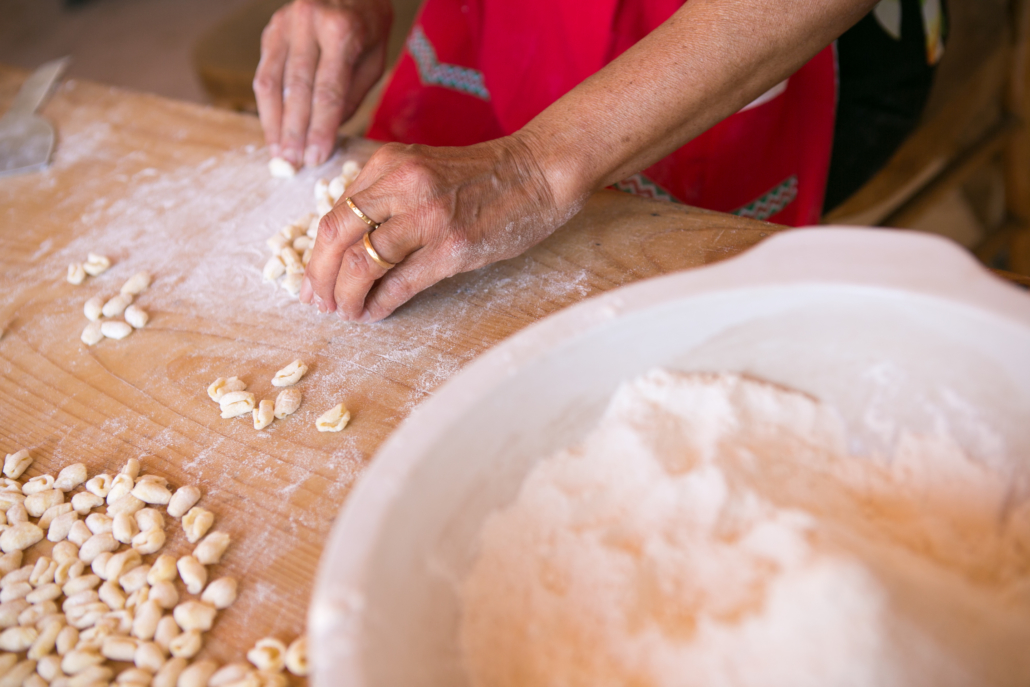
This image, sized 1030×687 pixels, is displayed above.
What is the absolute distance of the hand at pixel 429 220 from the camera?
0.64 meters

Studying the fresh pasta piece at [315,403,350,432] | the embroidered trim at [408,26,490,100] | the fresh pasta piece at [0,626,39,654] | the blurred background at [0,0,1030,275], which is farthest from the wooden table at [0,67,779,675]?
the blurred background at [0,0,1030,275]

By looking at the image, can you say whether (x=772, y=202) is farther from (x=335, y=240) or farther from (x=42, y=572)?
(x=42, y=572)

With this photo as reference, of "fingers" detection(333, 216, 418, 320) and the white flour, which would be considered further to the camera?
"fingers" detection(333, 216, 418, 320)

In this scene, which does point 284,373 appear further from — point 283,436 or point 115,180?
point 115,180

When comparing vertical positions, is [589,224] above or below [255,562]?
above

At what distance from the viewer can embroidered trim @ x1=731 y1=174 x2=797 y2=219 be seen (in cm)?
97

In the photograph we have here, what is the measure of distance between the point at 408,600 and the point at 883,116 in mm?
996

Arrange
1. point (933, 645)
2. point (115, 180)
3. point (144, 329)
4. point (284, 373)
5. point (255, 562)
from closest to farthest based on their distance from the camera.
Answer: point (933, 645) < point (255, 562) < point (284, 373) < point (144, 329) < point (115, 180)

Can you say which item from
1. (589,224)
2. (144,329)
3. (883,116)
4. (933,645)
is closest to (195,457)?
(144,329)

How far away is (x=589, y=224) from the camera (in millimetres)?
751

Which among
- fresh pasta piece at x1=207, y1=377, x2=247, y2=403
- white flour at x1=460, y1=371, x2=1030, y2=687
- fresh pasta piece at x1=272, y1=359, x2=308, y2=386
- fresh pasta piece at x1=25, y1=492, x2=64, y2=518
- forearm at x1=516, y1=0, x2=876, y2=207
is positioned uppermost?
forearm at x1=516, y1=0, x2=876, y2=207

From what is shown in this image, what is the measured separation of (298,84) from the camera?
0.95 meters

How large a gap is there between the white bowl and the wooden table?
158 mm

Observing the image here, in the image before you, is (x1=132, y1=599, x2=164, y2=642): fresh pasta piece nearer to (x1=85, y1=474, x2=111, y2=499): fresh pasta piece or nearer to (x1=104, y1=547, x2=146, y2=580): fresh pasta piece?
(x1=104, y1=547, x2=146, y2=580): fresh pasta piece
